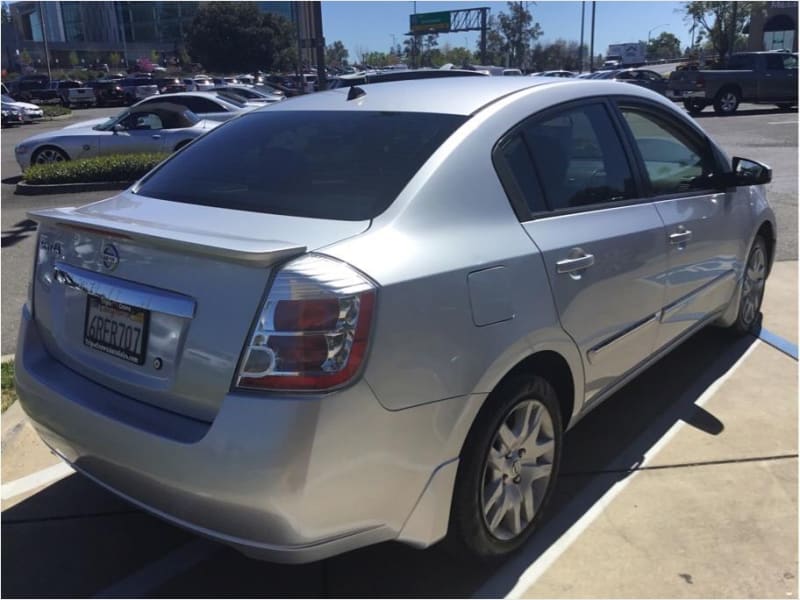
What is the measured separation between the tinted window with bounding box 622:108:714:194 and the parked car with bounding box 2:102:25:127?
32436 millimetres

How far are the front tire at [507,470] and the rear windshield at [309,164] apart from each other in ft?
2.70

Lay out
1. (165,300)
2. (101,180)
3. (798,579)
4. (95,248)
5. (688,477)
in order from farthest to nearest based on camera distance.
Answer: (101,180) → (688,477) → (798,579) → (95,248) → (165,300)

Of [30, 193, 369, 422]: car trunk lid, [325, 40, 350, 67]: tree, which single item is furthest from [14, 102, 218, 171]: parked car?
[325, 40, 350, 67]: tree

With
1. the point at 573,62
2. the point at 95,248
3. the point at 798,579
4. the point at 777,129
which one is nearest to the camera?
the point at 95,248

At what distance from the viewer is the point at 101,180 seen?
11914 millimetres

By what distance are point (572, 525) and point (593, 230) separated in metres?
1.22

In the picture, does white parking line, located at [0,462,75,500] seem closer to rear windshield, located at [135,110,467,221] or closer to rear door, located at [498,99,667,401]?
rear windshield, located at [135,110,467,221]

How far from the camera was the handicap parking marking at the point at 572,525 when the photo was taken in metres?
2.65

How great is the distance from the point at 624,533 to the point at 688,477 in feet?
1.94

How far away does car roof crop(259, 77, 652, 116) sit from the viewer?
2916 mm

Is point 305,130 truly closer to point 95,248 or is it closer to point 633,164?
point 95,248

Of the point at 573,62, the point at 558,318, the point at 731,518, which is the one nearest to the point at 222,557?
the point at 558,318

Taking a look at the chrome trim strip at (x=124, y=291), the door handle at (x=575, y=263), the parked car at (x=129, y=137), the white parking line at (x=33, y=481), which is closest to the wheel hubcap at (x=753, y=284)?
the door handle at (x=575, y=263)

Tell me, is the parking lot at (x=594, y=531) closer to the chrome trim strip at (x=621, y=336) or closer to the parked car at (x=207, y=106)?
the chrome trim strip at (x=621, y=336)
